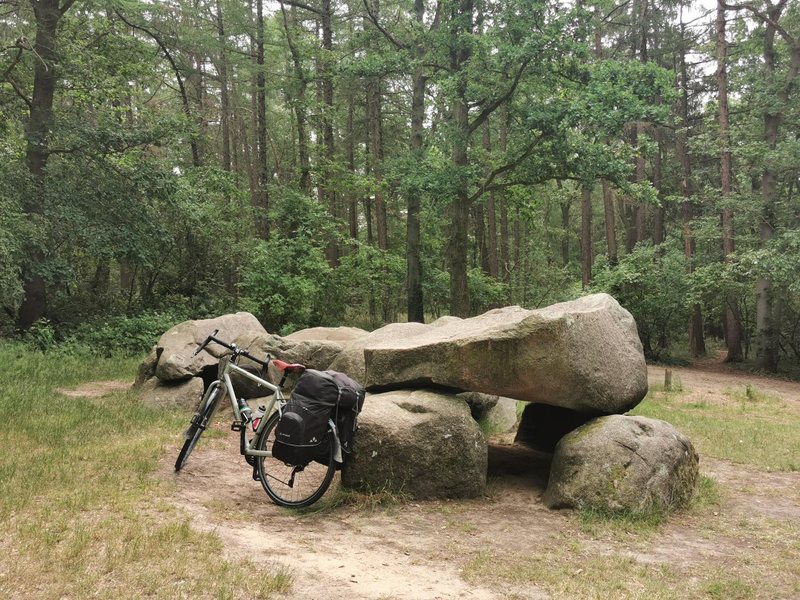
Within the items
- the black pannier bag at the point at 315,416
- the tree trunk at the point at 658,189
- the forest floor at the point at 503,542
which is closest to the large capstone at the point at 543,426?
the forest floor at the point at 503,542

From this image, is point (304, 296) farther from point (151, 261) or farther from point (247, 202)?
point (247, 202)

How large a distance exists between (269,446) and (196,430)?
0.76m

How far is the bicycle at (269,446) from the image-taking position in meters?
5.20

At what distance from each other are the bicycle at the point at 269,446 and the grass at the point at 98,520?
2.56ft

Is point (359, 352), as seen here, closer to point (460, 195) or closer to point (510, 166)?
point (460, 195)

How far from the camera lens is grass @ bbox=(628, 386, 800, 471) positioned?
8.36m

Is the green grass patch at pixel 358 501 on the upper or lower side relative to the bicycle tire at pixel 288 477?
lower

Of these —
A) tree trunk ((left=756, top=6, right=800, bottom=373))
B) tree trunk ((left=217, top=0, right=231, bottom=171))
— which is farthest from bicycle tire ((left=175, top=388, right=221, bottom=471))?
tree trunk ((left=756, top=6, right=800, bottom=373))

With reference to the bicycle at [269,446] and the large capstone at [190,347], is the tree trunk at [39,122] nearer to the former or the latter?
the large capstone at [190,347]

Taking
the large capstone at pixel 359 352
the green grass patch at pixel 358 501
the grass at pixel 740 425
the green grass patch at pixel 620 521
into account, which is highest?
the large capstone at pixel 359 352

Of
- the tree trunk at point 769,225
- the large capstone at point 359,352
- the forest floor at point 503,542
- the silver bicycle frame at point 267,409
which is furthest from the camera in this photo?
the tree trunk at point 769,225

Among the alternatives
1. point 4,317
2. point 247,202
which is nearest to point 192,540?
point 4,317

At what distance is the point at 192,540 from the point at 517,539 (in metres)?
2.59

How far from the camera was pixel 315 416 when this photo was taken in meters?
5.01
